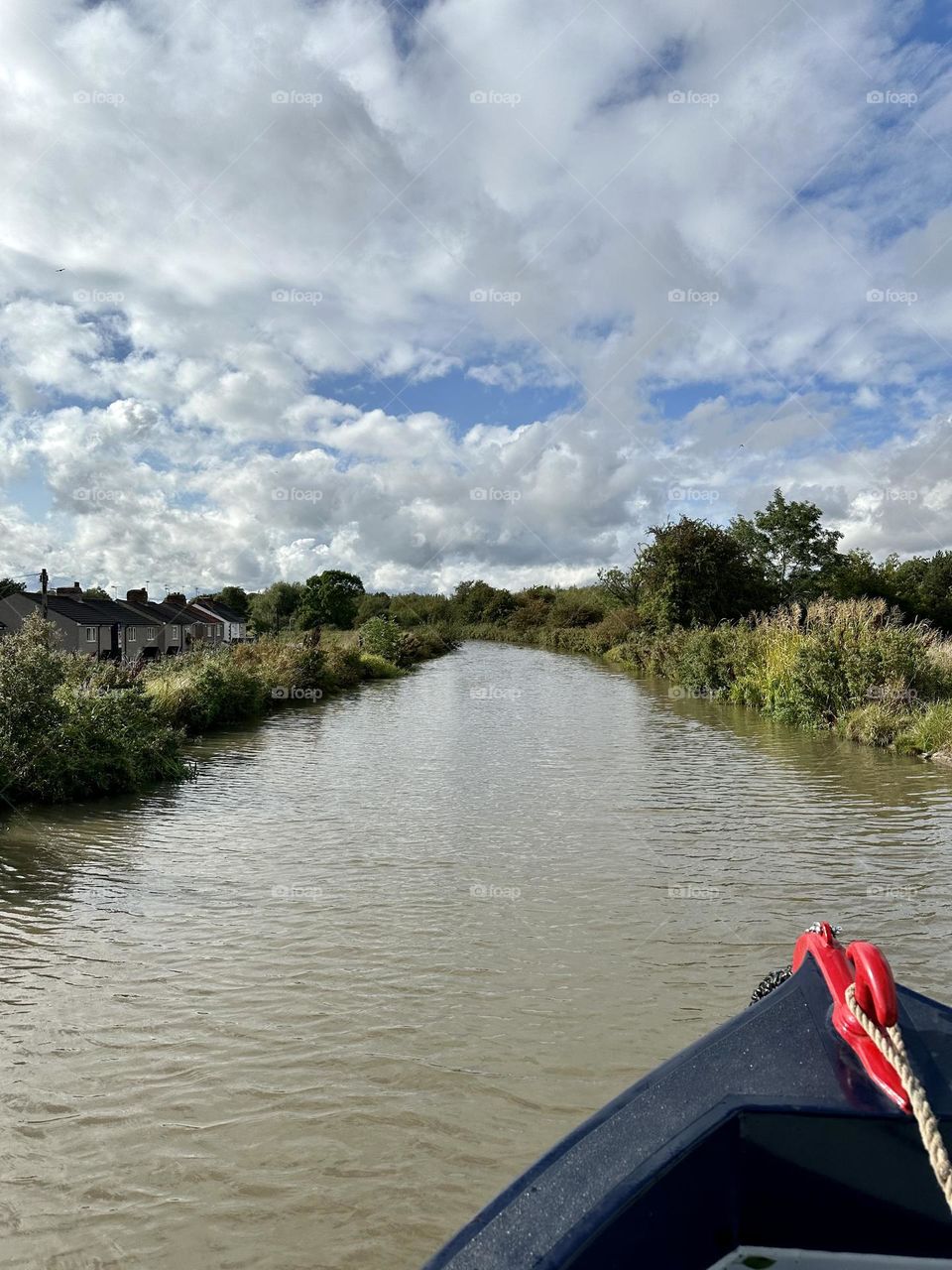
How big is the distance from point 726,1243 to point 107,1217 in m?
2.37


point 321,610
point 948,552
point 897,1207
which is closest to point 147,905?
point 897,1207

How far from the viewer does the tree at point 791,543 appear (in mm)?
42688

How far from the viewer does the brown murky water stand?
3418mm

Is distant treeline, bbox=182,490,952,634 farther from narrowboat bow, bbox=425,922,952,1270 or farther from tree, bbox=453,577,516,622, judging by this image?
narrowboat bow, bbox=425,922,952,1270

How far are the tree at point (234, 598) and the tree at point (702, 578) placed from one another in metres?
55.6

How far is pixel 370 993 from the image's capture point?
17.0ft

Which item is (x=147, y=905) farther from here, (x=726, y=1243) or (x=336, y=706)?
(x=336, y=706)

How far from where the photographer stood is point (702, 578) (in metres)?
33.7

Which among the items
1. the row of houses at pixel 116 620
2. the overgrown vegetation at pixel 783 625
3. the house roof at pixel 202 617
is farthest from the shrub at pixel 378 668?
the house roof at pixel 202 617

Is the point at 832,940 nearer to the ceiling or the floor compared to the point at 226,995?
nearer to the ceiling

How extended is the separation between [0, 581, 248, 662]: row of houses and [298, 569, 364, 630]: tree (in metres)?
4.75

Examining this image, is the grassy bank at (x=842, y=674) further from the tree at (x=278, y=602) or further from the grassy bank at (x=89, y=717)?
the tree at (x=278, y=602)

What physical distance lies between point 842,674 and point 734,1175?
16656 millimetres

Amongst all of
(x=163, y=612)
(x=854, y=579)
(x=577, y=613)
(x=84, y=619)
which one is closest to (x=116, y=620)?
(x=84, y=619)
